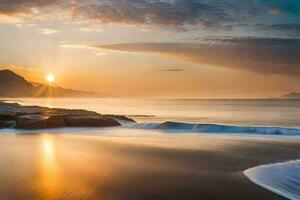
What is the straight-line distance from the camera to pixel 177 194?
10750mm

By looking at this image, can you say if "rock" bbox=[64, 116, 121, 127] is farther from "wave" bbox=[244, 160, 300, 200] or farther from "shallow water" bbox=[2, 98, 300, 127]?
"wave" bbox=[244, 160, 300, 200]

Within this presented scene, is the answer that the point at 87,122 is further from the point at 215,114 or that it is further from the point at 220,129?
the point at 215,114

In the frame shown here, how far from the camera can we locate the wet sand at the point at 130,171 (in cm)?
1081

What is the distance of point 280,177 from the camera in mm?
13219

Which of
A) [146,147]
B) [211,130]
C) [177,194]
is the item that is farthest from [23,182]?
[211,130]

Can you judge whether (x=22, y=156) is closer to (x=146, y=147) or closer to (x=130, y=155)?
(x=130, y=155)

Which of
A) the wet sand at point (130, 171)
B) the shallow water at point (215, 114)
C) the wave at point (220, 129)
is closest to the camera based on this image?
the wet sand at point (130, 171)

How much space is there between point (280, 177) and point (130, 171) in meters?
4.58

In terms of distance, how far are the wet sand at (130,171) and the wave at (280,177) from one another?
0.34 metres

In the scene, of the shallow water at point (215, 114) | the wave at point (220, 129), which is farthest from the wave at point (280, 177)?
the shallow water at point (215, 114)

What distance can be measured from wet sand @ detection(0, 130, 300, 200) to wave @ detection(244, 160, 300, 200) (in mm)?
339

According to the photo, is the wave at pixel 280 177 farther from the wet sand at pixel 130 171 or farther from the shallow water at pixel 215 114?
the shallow water at pixel 215 114

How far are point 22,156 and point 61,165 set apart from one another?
10.5 feet

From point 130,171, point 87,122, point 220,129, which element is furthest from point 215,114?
point 130,171
